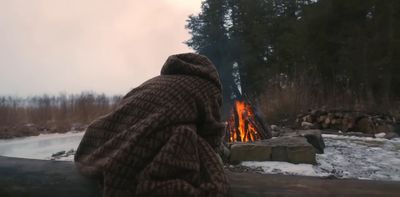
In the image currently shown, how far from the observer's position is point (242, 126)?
7.74 meters

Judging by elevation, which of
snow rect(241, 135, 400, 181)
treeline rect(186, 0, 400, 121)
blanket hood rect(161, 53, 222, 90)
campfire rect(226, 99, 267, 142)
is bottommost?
snow rect(241, 135, 400, 181)

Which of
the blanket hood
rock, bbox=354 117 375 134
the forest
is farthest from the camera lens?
the forest

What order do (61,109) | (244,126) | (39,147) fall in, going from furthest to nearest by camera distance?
(61,109) → (39,147) → (244,126)

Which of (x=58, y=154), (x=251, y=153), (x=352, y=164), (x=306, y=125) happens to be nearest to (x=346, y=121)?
(x=306, y=125)

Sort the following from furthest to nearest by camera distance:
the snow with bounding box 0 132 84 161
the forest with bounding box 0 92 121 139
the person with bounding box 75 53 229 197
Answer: the forest with bounding box 0 92 121 139 → the snow with bounding box 0 132 84 161 → the person with bounding box 75 53 229 197

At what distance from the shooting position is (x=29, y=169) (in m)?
2.18

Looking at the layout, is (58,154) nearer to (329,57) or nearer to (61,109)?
(61,109)

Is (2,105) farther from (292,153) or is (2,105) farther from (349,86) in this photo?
(349,86)

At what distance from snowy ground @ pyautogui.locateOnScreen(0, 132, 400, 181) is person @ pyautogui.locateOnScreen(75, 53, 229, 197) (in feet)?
12.7

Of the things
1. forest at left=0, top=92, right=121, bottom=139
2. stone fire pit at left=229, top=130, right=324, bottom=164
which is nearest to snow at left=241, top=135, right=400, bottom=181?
stone fire pit at left=229, top=130, right=324, bottom=164

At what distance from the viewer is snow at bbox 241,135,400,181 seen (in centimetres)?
550

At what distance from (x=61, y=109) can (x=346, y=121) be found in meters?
8.49

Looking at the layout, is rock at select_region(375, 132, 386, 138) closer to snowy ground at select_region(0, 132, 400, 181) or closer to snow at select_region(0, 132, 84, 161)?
snowy ground at select_region(0, 132, 400, 181)

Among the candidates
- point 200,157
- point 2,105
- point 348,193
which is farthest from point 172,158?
point 2,105
